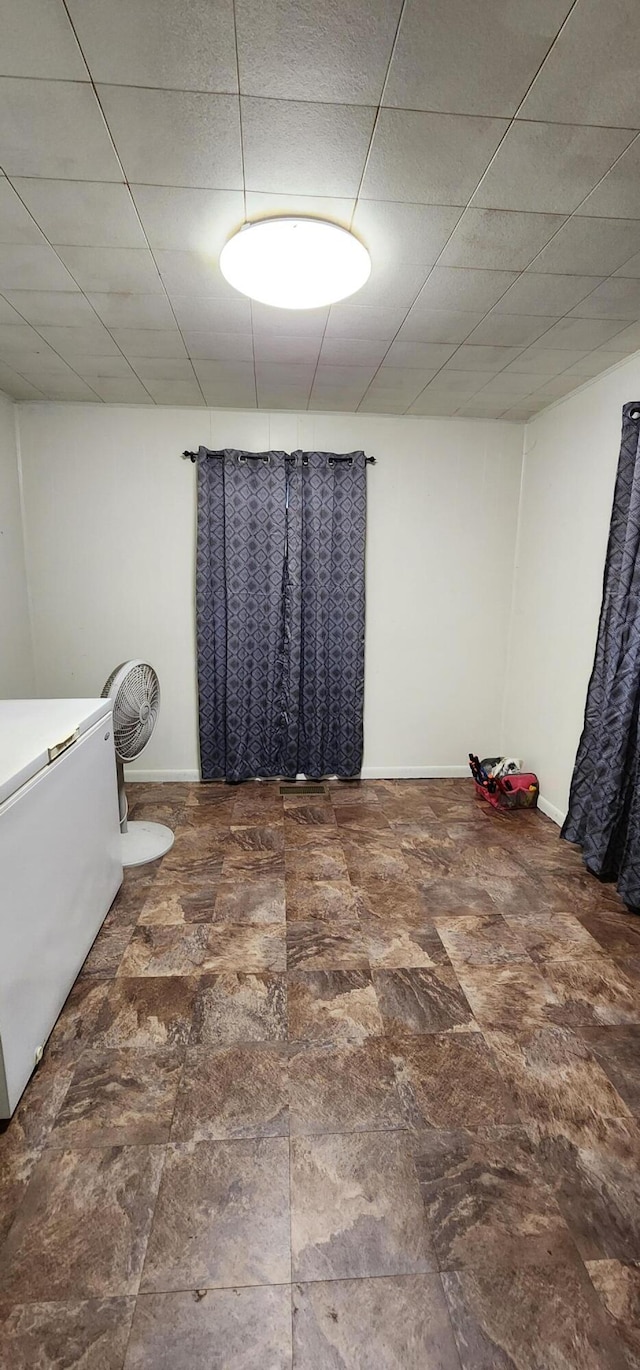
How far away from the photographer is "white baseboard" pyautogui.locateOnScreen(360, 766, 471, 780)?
12.1 feet

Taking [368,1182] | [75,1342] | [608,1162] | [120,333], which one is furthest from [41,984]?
[120,333]

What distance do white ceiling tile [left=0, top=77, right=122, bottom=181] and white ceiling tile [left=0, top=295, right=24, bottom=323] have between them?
0.74 meters

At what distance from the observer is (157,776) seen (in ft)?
11.7

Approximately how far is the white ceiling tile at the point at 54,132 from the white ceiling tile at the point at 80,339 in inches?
32.5

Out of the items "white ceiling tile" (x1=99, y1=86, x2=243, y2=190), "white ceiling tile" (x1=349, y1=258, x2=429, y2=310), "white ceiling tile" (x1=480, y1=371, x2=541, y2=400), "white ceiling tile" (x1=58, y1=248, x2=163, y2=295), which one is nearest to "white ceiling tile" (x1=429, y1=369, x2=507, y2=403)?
"white ceiling tile" (x1=480, y1=371, x2=541, y2=400)

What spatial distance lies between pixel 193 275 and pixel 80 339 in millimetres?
799

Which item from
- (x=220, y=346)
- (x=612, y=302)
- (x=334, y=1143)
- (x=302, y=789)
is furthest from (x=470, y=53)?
(x=302, y=789)

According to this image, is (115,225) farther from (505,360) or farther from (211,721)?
(211,721)

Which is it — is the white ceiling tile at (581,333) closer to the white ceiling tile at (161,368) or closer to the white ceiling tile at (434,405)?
the white ceiling tile at (434,405)

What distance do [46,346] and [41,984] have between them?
8.28 ft

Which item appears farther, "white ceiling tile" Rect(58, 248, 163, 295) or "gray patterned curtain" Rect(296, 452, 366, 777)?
"gray patterned curtain" Rect(296, 452, 366, 777)

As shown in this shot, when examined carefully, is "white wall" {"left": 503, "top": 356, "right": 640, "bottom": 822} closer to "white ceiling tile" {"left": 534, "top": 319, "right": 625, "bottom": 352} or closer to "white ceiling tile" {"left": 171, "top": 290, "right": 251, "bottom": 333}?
"white ceiling tile" {"left": 534, "top": 319, "right": 625, "bottom": 352}

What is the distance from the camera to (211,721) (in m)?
3.47

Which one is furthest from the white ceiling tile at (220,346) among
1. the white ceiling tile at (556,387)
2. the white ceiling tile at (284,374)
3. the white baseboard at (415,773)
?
the white baseboard at (415,773)
